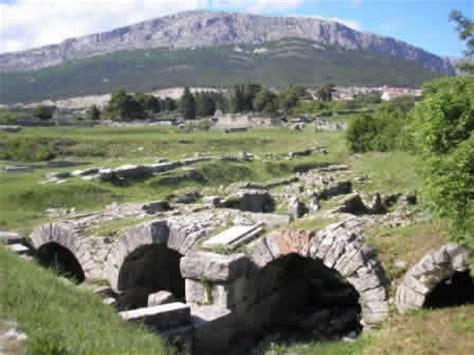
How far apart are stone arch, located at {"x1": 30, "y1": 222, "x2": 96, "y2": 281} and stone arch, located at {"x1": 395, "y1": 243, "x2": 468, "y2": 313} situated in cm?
749

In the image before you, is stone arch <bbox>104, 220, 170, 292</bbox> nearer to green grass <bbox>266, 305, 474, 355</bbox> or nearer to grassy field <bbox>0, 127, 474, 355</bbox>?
grassy field <bbox>0, 127, 474, 355</bbox>

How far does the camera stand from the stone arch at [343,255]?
39.1 ft

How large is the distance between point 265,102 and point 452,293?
259 ft

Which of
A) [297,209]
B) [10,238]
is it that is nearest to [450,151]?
Result: [297,209]

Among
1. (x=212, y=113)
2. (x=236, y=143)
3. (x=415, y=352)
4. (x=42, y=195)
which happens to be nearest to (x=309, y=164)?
(x=236, y=143)

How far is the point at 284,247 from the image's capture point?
13000 mm

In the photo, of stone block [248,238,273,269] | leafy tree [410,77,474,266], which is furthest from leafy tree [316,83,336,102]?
stone block [248,238,273,269]

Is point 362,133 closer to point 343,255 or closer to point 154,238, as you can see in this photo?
point 154,238

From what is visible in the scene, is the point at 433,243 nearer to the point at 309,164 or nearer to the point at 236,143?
the point at 309,164

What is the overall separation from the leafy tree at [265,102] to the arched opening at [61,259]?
72375 millimetres

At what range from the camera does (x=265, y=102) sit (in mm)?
90562

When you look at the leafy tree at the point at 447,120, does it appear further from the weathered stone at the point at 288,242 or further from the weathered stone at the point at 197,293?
the weathered stone at the point at 197,293

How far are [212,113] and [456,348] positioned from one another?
85.8 m

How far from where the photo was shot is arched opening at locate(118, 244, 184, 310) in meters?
15.0
